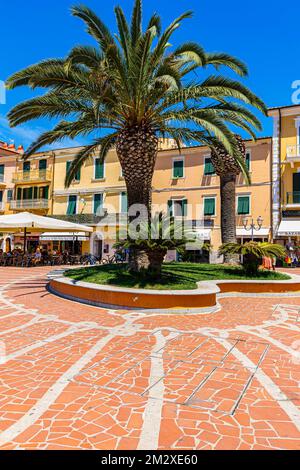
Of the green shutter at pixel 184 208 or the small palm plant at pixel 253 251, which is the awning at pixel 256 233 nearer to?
the green shutter at pixel 184 208

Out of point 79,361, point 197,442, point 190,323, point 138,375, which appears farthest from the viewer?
point 190,323

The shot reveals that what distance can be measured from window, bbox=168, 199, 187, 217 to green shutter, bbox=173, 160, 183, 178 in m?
2.23

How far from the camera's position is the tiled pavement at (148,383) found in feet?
9.66

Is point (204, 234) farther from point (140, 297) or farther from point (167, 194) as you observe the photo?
point (140, 297)

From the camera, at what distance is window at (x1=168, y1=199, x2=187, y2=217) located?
28.9m

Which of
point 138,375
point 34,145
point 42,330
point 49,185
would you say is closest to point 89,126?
point 34,145

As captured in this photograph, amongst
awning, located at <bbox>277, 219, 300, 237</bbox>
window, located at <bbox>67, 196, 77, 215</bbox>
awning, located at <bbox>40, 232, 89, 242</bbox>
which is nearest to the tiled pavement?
awning, located at <bbox>277, 219, 300, 237</bbox>

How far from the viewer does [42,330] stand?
6301mm

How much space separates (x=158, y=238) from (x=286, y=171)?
65.3 feet

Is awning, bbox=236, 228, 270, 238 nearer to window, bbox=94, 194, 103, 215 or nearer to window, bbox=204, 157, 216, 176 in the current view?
window, bbox=204, 157, 216, 176

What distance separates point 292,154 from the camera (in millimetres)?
25125

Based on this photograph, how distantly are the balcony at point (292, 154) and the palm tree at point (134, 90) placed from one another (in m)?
14.8

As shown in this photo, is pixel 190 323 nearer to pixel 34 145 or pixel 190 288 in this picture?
pixel 190 288

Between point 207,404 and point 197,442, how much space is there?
73 cm
